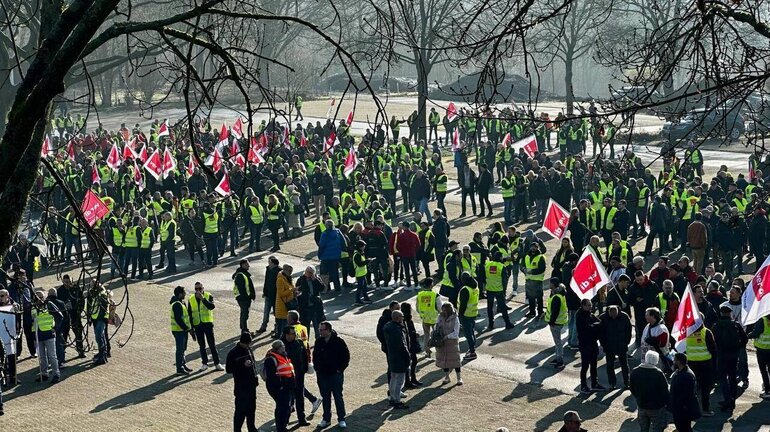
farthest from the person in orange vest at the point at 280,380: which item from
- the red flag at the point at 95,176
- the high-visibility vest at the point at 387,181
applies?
the red flag at the point at 95,176

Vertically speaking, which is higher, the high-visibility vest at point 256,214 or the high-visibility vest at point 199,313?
the high-visibility vest at point 256,214

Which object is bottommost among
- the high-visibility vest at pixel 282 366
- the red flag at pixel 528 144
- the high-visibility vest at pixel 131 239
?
the high-visibility vest at pixel 282 366

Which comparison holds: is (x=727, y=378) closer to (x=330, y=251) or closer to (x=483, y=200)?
(x=330, y=251)

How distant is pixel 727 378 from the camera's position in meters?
15.7

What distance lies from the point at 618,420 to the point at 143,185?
18.0 metres

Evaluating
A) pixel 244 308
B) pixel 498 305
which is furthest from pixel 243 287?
pixel 498 305

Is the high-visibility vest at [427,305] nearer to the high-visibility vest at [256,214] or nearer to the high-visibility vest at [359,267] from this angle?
the high-visibility vest at [359,267]

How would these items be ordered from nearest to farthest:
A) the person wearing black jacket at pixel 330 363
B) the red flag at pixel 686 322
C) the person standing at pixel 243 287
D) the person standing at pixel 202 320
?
the person wearing black jacket at pixel 330 363, the red flag at pixel 686 322, the person standing at pixel 202 320, the person standing at pixel 243 287

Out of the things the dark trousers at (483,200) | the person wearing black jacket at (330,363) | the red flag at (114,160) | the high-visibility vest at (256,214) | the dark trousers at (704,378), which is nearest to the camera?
the person wearing black jacket at (330,363)

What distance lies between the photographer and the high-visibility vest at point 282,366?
1465cm

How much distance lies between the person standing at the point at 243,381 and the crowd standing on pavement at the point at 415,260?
0.08ft

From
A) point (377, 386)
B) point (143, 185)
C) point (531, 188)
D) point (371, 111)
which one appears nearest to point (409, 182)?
point (531, 188)

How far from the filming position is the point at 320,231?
80.5 ft

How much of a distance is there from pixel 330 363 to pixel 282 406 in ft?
2.70
